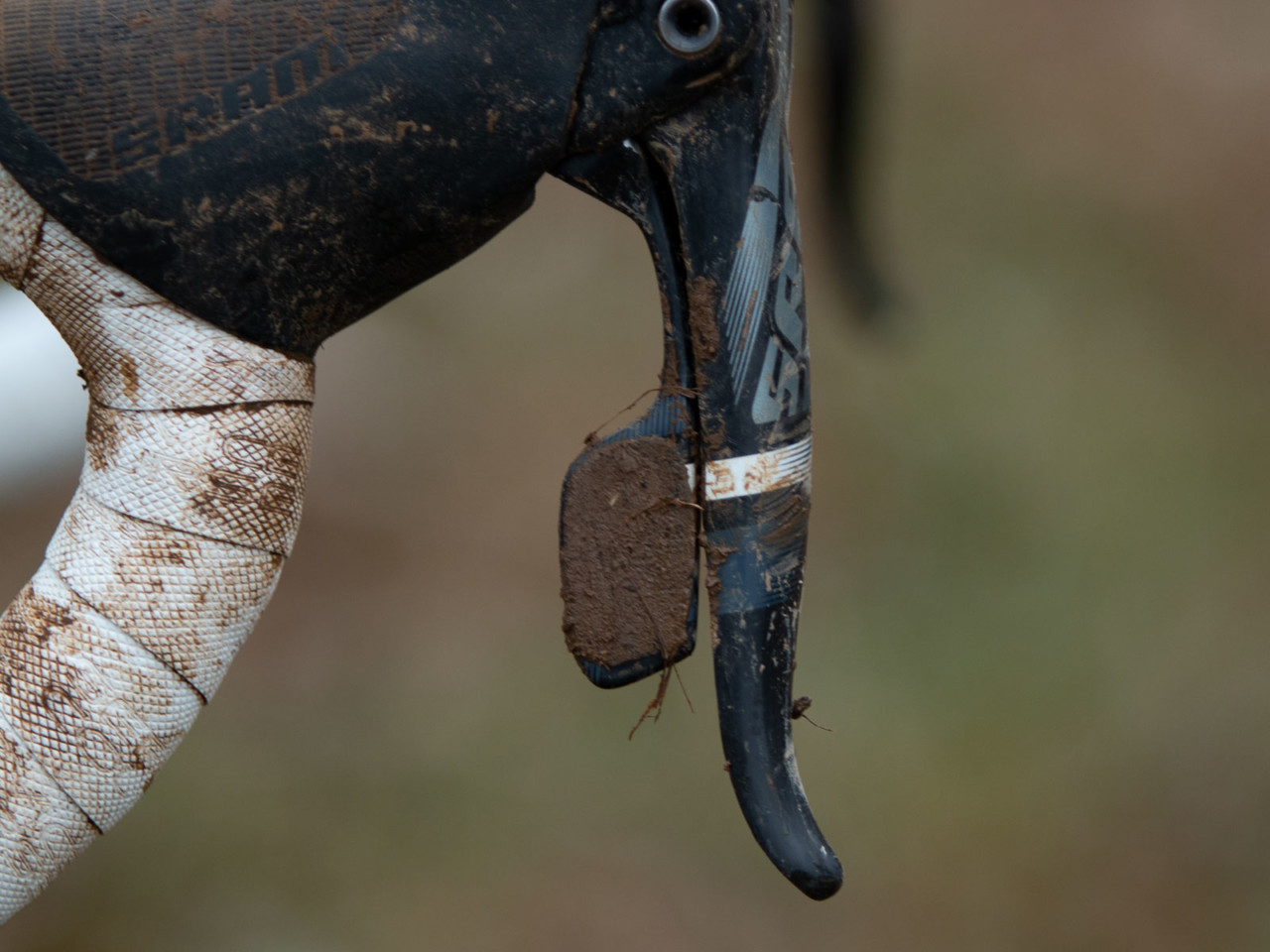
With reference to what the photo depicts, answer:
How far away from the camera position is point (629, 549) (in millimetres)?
471

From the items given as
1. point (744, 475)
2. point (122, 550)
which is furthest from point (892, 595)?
point (122, 550)

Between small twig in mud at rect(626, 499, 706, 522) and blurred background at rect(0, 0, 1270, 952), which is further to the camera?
blurred background at rect(0, 0, 1270, 952)

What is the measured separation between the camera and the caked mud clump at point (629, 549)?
1.54ft

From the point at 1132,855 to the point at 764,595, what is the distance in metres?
0.81

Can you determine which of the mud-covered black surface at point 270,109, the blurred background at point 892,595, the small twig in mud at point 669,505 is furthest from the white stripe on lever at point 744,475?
the blurred background at point 892,595

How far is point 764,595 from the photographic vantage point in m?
0.46

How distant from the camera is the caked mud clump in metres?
0.47

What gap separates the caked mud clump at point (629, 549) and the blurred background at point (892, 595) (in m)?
0.58

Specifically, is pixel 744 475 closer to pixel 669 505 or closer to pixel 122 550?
pixel 669 505

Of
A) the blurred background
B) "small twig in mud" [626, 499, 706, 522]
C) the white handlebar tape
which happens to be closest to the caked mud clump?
"small twig in mud" [626, 499, 706, 522]

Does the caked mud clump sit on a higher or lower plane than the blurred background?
higher

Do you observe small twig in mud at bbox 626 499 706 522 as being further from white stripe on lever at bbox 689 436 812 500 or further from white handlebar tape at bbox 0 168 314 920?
white handlebar tape at bbox 0 168 314 920

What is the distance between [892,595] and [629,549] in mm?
861

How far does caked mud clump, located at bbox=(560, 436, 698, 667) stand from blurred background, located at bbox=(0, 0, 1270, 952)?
1.89ft
